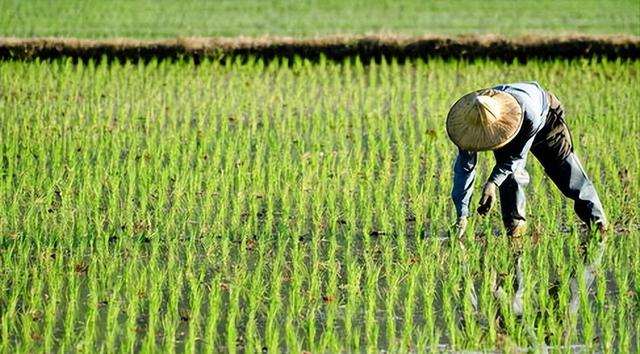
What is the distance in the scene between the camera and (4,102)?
9219mm

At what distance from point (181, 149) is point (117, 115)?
115cm

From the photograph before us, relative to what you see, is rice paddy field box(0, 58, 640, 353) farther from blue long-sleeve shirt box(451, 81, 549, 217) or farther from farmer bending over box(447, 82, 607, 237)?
blue long-sleeve shirt box(451, 81, 549, 217)

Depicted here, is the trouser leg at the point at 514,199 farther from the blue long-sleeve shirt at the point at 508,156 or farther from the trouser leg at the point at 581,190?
the blue long-sleeve shirt at the point at 508,156

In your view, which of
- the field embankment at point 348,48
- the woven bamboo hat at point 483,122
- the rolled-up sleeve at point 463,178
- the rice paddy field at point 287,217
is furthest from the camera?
the field embankment at point 348,48

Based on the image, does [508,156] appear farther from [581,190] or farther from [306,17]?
[306,17]

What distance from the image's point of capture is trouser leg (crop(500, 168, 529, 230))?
6.07 metres

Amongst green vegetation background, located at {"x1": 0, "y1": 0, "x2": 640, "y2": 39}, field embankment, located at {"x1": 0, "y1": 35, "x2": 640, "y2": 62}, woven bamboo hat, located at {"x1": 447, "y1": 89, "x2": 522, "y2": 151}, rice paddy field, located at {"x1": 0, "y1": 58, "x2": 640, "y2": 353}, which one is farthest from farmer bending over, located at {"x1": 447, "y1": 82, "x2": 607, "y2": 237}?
green vegetation background, located at {"x1": 0, "y1": 0, "x2": 640, "y2": 39}

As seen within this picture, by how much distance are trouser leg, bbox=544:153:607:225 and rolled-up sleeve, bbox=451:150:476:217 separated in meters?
0.69

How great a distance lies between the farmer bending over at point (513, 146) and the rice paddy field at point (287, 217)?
14 cm

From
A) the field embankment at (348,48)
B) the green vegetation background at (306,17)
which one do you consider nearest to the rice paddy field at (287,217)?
the field embankment at (348,48)

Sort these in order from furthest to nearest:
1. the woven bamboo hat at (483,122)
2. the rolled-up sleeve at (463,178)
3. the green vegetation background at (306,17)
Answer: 1. the green vegetation background at (306,17)
2. the rolled-up sleeve at (463,178)
3. the woven bamboo hat at (483,122)

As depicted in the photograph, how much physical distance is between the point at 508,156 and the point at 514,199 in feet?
1.35

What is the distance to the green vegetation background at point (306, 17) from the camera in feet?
36.4

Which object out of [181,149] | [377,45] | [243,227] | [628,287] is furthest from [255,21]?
[628,287]
